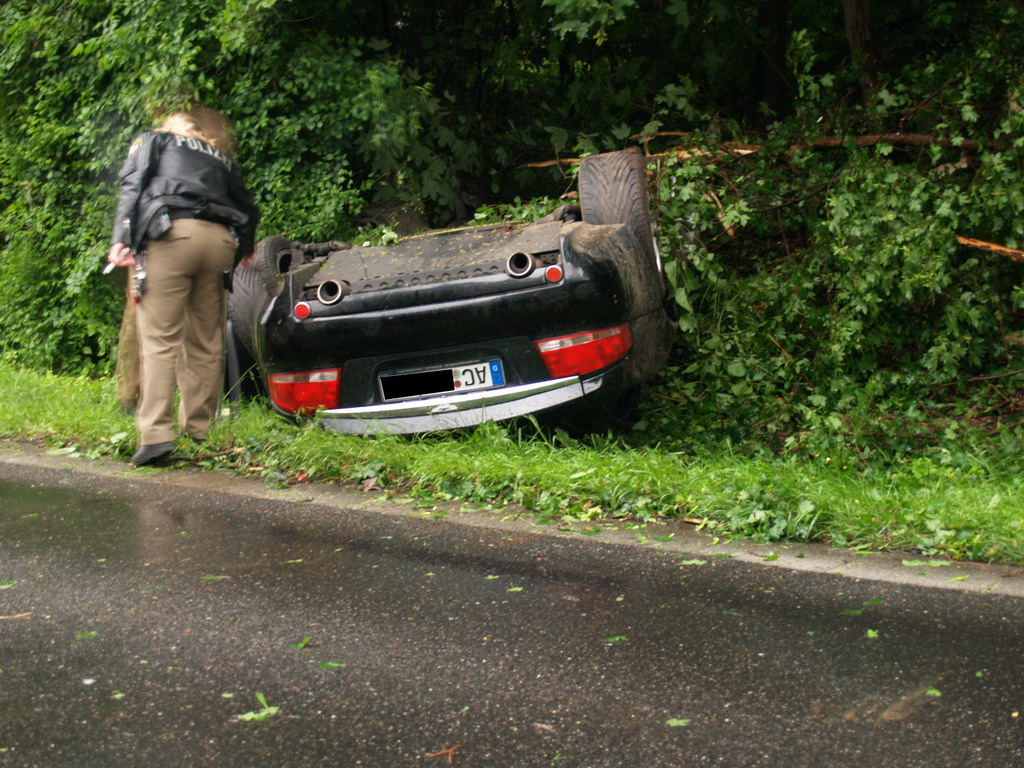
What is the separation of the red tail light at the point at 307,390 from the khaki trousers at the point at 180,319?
0.54 metres

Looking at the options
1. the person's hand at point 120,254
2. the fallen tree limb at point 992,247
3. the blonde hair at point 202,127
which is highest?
the blonde hair at point 202,127

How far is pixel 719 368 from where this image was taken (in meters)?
6.63

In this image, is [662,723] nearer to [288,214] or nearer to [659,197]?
[659,197]

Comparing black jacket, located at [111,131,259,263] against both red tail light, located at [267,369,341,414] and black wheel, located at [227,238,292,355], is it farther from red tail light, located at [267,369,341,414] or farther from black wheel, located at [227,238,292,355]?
red tail light, located at [267,369,341,414]

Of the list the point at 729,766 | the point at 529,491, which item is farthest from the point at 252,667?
the point at 529,491

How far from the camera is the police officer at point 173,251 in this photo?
5625 mm

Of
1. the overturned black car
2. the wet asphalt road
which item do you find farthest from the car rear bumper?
the wet asphalt road

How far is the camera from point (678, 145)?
24.0 ft

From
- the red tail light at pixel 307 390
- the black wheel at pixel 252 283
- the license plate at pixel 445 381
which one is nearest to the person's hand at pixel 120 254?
the black wheel at pixel 252 283

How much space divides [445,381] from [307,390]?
28.8 inches

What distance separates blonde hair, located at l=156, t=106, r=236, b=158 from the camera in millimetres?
5938

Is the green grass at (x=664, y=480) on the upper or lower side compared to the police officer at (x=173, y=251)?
lower

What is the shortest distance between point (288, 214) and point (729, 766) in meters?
6.30

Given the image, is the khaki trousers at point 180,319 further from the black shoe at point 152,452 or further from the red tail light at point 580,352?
the red tail light at point 580,352
